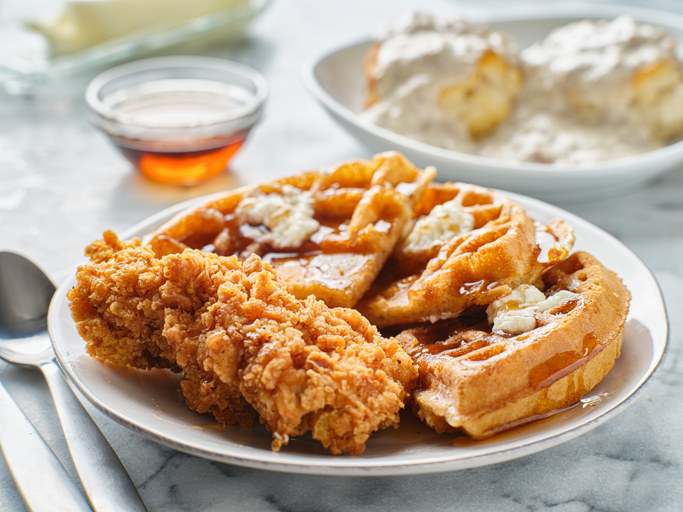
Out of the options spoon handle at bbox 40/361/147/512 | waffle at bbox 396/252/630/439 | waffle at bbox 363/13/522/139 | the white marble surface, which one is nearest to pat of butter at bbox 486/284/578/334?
waffle at bbox 396/252/630/439

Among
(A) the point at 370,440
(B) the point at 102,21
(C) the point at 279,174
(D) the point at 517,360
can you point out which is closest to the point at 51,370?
(A) the point at 370,440

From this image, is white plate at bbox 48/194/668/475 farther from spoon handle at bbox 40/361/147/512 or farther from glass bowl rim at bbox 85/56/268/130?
glass bowl rim at bbox 85/56/268/130

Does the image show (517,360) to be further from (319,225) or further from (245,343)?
(319,225)

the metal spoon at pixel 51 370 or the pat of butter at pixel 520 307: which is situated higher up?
the pat of butter at pixel 520 307

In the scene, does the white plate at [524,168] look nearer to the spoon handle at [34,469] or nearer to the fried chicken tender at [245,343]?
the fried chicken tender at [245,343]

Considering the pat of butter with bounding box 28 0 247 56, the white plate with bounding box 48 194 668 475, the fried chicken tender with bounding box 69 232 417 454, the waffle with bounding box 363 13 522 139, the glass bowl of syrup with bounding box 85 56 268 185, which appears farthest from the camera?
the pat of butter with bounding box 28 0 247 56

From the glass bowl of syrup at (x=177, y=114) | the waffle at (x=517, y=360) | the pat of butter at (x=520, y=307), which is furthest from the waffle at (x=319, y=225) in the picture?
the glass bowl of syrup at (x=177, y=114)
